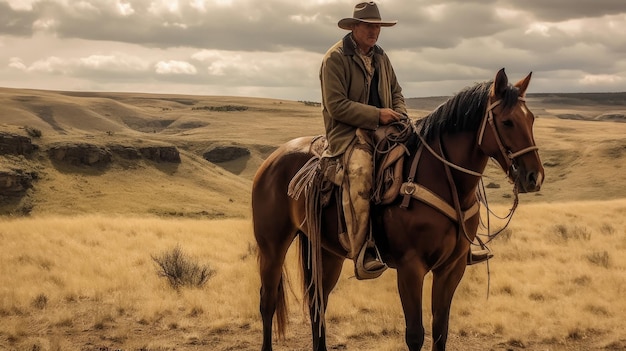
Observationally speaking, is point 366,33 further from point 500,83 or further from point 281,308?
point 281,308

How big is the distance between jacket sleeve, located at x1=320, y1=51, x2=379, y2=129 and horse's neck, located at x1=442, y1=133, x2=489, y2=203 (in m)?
0.74

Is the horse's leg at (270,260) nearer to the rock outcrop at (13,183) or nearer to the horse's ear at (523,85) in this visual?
the horse's ear at (523,85)

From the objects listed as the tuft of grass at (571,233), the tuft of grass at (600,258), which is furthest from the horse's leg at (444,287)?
the tuft of grass at (571,233)

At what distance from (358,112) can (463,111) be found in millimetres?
923

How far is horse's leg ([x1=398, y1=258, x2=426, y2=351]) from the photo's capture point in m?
4.71

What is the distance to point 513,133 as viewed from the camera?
438 centimetres

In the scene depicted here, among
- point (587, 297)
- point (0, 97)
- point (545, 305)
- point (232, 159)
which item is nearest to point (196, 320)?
point (545, 305)

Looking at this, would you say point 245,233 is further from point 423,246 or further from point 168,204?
point 168,204

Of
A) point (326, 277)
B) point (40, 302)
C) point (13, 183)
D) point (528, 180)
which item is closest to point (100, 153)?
point (13, 183)

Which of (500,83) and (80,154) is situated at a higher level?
(500,83)

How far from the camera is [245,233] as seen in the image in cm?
1684

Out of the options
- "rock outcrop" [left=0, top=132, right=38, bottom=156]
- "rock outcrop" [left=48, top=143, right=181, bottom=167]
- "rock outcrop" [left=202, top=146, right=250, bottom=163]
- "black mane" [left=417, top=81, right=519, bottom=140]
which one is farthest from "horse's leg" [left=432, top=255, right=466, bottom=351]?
"rock outcrop" [left=202, top=146, right=250, bottom=163]

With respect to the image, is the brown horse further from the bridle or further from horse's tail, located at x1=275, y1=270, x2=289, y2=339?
horse's tail, located at x1=275, y1=270, x2=289, y2=339

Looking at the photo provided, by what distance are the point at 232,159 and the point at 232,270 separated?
52651 mm
